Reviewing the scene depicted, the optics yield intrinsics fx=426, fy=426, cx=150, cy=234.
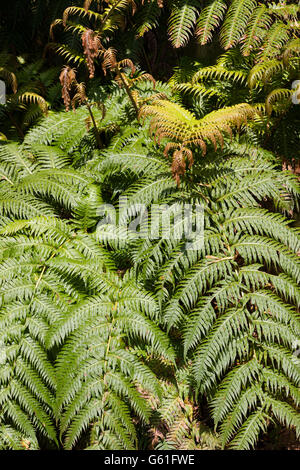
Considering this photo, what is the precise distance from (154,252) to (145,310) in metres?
0.34

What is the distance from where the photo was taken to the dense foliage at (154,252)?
2275 mm

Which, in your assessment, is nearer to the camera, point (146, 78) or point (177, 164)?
point (177, 164)

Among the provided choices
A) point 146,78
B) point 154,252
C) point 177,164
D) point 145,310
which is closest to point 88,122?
point 146,78

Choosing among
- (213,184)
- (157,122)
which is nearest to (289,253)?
(213,184)

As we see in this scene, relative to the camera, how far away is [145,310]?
2.44m

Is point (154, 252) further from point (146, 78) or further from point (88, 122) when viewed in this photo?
point (146, 78)

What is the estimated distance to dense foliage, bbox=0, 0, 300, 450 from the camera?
228cm

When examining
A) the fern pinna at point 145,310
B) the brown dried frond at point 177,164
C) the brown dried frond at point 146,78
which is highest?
the brown dried frond at point 146,78

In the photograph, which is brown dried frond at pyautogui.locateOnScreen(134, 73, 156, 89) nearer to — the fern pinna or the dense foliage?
the dense foliage

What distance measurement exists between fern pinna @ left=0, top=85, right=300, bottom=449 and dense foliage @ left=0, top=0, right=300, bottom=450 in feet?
0.03

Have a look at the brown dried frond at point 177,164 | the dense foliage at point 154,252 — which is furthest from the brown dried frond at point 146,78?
the brown dried frond at point 177,164

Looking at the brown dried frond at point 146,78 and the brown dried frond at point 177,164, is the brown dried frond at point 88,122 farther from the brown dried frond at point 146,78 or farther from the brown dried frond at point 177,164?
the brown dried frond at point 177,164

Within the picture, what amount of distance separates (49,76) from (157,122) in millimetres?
1473

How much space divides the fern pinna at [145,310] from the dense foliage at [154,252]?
1cm
